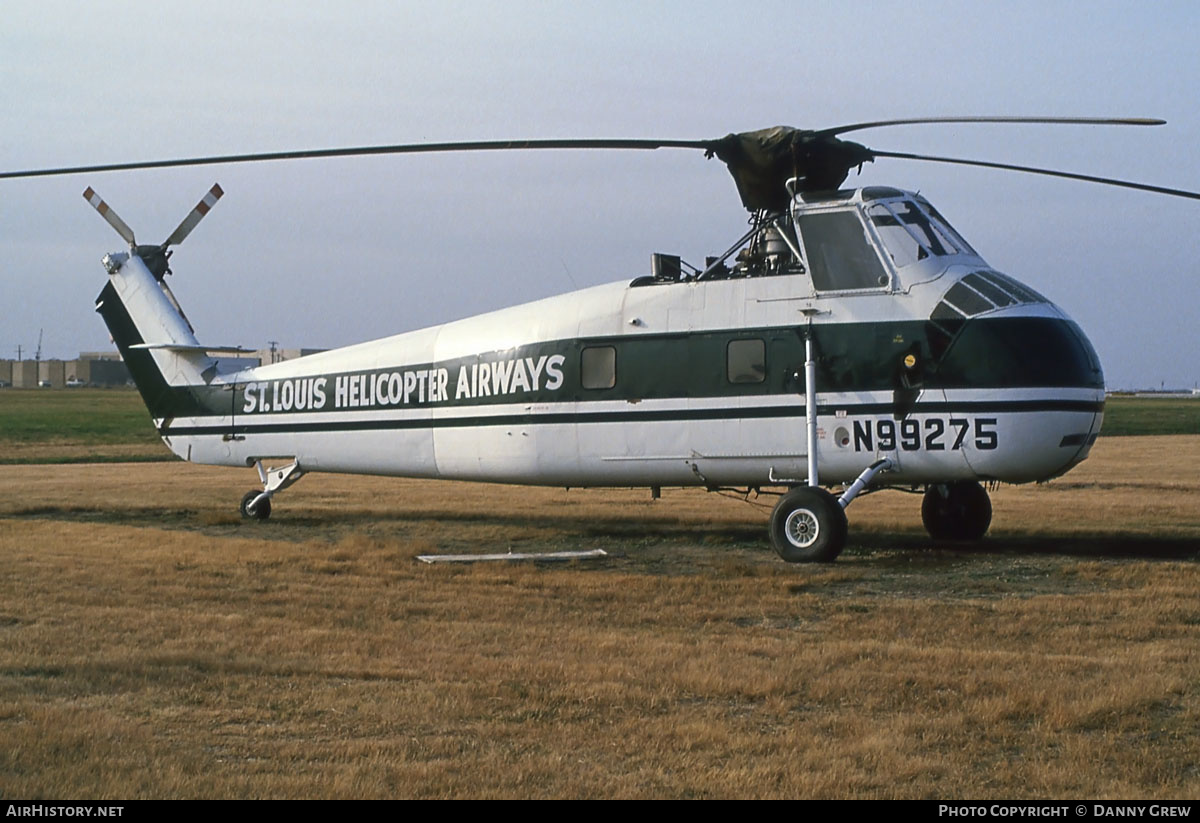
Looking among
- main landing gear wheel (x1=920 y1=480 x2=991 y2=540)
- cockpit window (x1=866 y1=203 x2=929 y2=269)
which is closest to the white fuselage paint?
cockpit window (x1=866 y1=203 x2=929 y2=269)

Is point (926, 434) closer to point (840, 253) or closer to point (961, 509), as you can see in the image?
point (840, 253)

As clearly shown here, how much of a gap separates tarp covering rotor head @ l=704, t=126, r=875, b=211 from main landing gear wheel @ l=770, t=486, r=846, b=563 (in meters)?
3.68

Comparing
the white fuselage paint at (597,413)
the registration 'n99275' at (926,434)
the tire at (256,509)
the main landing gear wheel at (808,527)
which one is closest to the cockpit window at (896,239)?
the white fuselage paint at (597,413)

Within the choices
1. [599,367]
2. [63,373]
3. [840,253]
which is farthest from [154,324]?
[63,373]

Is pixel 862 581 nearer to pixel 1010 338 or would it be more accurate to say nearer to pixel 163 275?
pixel 1010 338

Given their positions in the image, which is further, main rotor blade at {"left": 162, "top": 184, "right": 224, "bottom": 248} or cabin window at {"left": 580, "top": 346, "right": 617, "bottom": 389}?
main rotor blade at {"left": 162, "top": 184, "right": 224, "bottom": 248}

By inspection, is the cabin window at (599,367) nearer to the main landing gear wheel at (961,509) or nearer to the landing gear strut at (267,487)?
the main landing gear wheel at (961,509)

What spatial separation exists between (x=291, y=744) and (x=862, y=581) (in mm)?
7191

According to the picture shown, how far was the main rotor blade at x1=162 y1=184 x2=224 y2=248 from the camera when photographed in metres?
19.4

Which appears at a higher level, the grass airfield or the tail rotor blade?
the tail rotor blade

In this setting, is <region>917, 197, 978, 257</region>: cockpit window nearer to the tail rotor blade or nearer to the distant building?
the tail rotor blade

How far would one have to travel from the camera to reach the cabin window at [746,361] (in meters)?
14.1

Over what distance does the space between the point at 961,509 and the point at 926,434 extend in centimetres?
259

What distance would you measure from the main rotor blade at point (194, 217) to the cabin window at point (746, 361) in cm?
959
